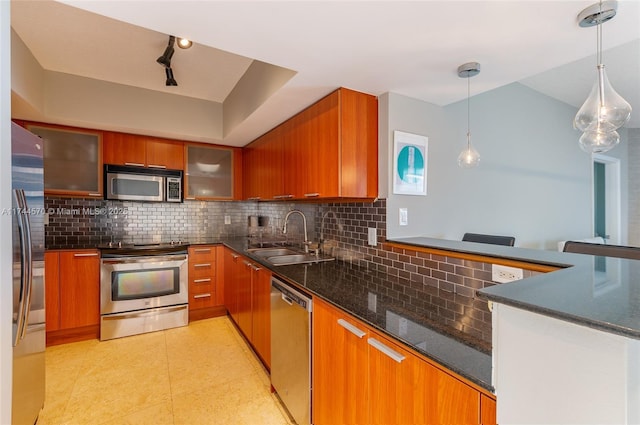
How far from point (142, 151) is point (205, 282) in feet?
5.48

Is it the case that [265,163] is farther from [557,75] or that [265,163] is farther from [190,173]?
[557,75]

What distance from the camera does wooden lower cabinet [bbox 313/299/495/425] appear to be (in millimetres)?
869

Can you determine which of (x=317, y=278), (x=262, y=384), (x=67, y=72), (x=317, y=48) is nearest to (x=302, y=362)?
(x=317, y=278)

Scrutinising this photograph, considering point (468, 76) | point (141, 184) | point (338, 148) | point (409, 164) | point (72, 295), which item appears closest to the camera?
point (468, 76)

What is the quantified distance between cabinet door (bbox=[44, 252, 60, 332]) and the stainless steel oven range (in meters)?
0.36

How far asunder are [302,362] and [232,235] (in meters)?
2.65

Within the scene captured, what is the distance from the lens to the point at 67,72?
2.64m

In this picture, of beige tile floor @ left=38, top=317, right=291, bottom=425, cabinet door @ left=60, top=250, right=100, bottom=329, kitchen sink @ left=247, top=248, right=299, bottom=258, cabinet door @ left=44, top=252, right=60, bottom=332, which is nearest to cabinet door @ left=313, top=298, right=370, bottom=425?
beige tile floor @ left=38, top=317, right=291, bottom=425

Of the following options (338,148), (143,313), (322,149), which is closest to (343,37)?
(338,148)

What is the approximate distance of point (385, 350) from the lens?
1.08m

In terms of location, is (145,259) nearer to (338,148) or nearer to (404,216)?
(338,148)

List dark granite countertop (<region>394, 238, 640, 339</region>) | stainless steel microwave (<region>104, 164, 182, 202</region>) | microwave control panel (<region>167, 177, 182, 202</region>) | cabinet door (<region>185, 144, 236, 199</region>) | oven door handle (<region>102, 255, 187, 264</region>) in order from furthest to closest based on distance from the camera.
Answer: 1. cabinet door (<region>185, 144, 236, 199</region>)
2. microwave control panel (<region>167, 177, 182, 202</region>)
3. stainless steel microwave (<region>104, 164, 182, 202</region>)
4. oven door handle (<region>102, 255, 187, 264</region>)
5. dark granite countertop (<region>394, 238, 640, 339</region>)

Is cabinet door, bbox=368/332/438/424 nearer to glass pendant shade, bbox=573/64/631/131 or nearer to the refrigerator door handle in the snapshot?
glass pendant shade, bbox=573/64/631/131

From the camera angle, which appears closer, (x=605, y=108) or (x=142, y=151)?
(x=605, y=108)
